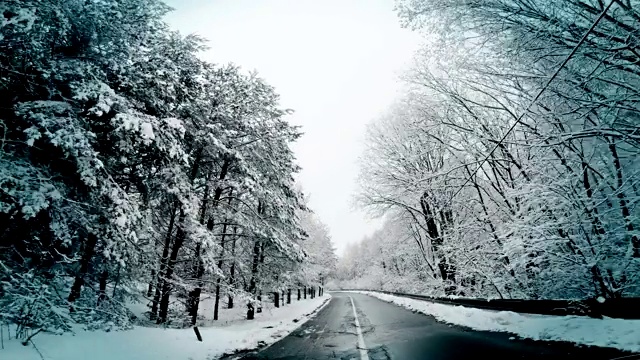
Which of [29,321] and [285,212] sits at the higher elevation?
[285,212]

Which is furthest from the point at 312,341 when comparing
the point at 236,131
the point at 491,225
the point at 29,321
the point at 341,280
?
the point at 341,280

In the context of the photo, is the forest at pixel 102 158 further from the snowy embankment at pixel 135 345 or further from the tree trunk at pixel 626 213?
the tree trunk at pixel 626 213

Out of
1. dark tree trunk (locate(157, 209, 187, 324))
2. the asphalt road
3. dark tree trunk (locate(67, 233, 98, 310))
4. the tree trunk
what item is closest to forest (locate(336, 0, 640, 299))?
the tree trunk

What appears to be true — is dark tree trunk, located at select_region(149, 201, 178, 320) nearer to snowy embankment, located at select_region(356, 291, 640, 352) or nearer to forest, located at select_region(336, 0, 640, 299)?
forest, located at select_region(336, 0, 640, 299)

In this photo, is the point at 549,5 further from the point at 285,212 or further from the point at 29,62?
the point at 285,212

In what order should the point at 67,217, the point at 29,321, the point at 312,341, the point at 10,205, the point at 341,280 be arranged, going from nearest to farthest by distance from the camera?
1. the point at 10,205
2. the point at 29,321
3. the point at 67,217
4. the point at 312,341
5. the point at 341,280

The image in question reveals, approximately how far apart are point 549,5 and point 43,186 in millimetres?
9850

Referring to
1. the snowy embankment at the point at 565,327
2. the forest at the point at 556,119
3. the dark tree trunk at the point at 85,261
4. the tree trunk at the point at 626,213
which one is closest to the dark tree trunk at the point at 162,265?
the dark tree trunk at the point at 85,261

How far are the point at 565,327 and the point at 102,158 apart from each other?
10.6 metres

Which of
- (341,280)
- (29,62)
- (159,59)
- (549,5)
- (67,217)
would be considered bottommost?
(341,280)

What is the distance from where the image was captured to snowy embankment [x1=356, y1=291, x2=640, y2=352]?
4496mm

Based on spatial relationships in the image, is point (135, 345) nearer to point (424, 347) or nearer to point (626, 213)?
point (424, 347)

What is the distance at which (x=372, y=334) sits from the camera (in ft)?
31.3

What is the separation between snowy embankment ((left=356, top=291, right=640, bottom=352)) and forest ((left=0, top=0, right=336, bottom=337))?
8.50 m
